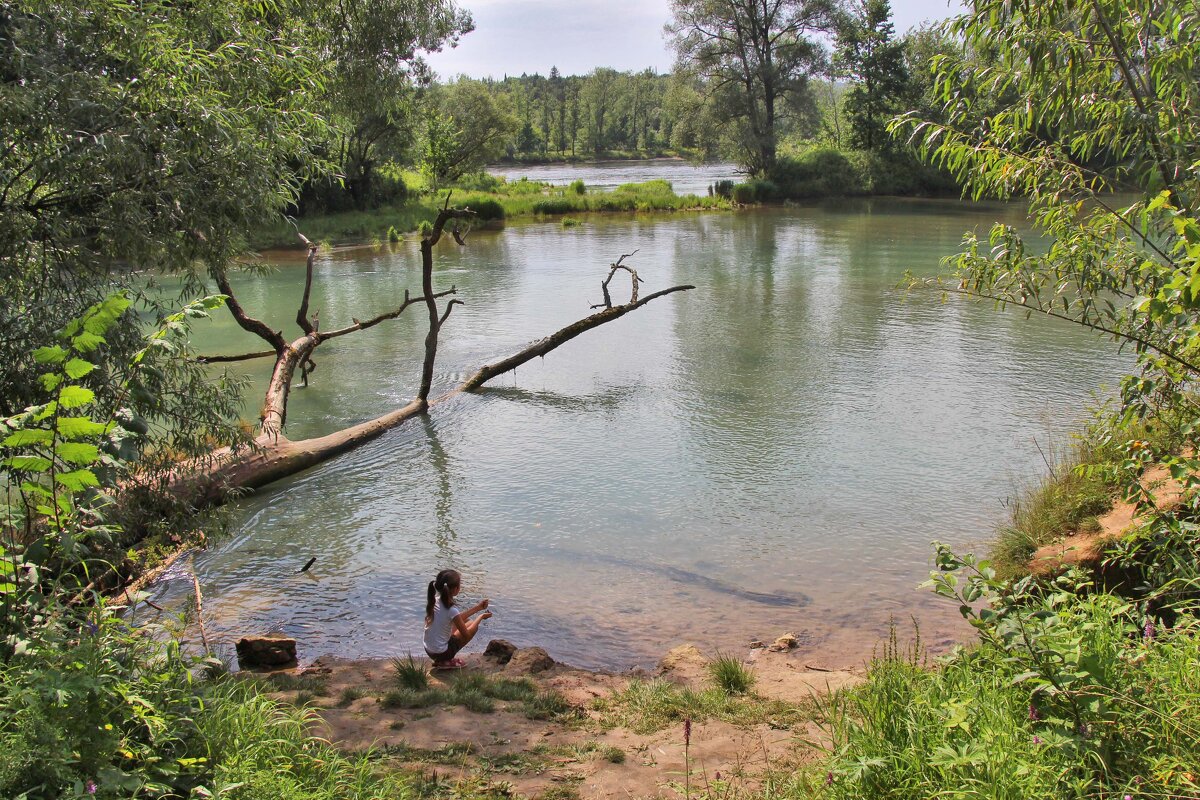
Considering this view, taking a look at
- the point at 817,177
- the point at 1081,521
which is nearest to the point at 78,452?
the point at 1081,521

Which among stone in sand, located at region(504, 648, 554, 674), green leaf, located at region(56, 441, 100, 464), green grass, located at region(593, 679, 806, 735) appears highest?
green leaf, located at region(56, 441, 100, 464)

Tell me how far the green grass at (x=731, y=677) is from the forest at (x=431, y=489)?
0.06 feet

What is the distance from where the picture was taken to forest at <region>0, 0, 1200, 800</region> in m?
3.26

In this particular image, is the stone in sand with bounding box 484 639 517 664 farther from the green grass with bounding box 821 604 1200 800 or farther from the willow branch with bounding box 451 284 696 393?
the willow branch with bounding box 451 284 696 393

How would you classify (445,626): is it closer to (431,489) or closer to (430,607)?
(430,607)

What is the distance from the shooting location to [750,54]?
4712cm

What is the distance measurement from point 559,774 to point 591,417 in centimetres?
867

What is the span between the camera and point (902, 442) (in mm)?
11047

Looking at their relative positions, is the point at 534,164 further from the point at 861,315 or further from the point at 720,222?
the point at 861,315

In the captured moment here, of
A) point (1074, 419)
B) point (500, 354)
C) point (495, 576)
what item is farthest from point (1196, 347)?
point (500, 354)

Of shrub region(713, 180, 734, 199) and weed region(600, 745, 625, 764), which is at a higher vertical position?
shrub region(713, 180, 734, 199)

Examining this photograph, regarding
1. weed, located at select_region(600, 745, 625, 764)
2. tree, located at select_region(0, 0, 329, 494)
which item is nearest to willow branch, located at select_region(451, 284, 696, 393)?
tree, located at select_region(0, 0, 329, 494)

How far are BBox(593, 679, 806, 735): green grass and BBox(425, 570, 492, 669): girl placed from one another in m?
1.29

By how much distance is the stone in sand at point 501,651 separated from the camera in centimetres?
634
